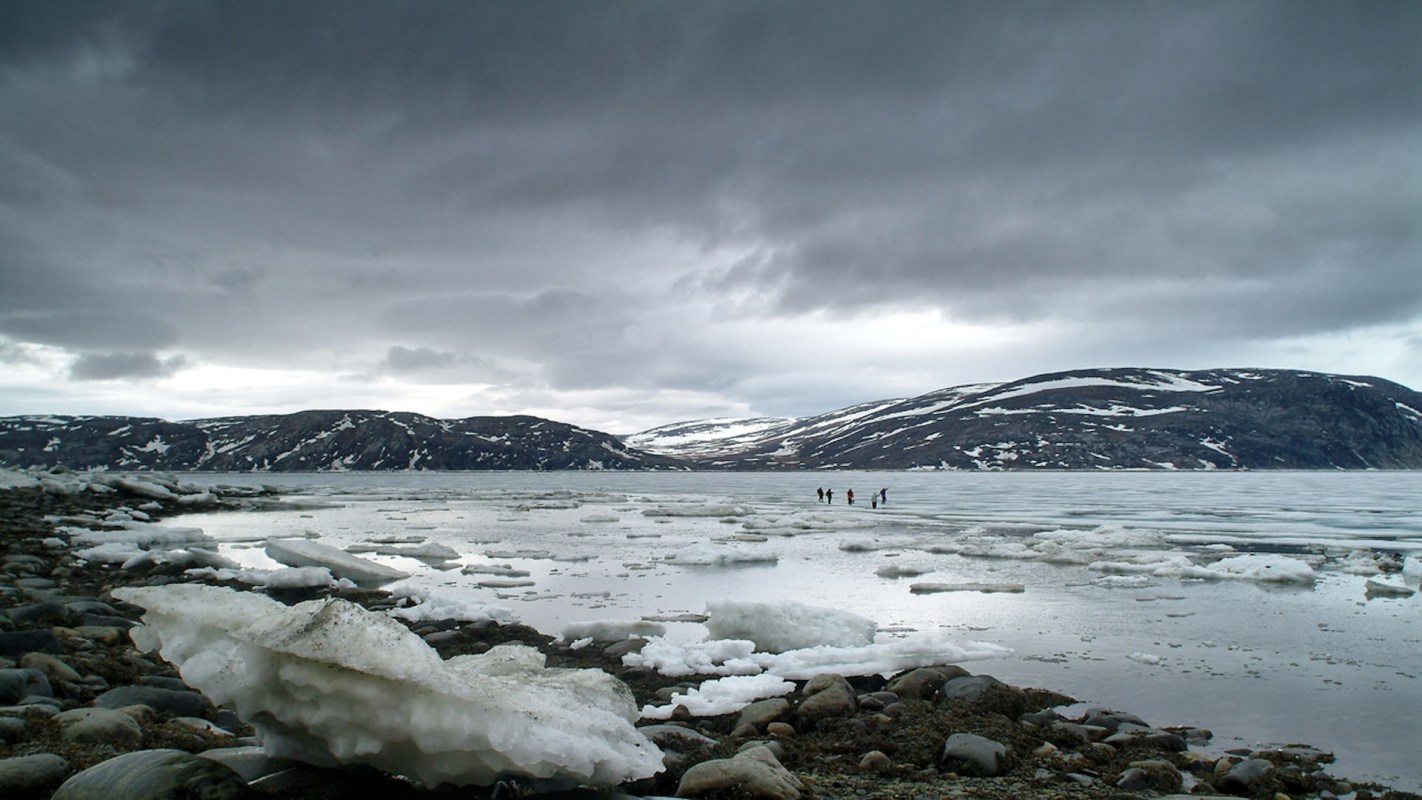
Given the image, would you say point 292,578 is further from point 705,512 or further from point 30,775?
point 705,512

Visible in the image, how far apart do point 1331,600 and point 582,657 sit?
548 inches

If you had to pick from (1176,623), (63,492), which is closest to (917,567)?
(1176,623)

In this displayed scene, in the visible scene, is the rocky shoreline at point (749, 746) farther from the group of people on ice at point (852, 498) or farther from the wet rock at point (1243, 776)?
the group of people on ice at point (852, 498)

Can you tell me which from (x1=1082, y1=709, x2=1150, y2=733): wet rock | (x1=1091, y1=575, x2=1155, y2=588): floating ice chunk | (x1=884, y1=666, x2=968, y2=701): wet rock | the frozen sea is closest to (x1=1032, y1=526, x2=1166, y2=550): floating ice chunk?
the frozen sea

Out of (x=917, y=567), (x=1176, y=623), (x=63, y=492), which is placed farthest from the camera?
(x=63, y=492)

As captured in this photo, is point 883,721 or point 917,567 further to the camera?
point 917,567

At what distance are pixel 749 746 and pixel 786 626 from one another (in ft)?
15.2

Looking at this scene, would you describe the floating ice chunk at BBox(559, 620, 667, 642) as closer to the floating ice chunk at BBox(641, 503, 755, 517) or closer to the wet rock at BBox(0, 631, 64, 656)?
the wet rock at BBox(0, 631, 64, 656)

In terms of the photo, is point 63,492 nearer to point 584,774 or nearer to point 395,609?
point 395,609

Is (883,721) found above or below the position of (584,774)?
below

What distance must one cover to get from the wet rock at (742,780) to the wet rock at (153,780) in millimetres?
2605

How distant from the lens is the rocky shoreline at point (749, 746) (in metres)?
4.32

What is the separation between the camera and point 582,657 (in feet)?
33.7

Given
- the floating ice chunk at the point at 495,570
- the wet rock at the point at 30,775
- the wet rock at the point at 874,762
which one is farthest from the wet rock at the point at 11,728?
the floating ice chunk at the point at 495,570
